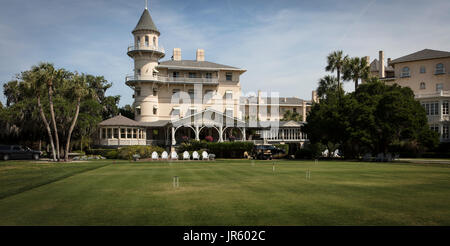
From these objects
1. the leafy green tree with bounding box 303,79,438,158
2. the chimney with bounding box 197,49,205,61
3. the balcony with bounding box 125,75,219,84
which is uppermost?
the chimney with bounding box 197,49,205,61

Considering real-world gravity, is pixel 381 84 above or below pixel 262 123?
above

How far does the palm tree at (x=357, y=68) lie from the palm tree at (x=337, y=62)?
24.8 inches

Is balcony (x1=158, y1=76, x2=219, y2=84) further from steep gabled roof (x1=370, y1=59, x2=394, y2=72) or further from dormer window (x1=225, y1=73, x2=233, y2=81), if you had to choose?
steep gabled roof (x1=370, y1=59, x2=394, y2=72)

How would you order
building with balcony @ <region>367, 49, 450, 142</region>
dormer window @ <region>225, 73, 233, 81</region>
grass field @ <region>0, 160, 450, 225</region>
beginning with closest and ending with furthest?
grass field @ <region>0, 160, 450, 225</region> → dormer window @ <region>225, 73, 233, 81</region> → building with balcony @ <region>367, 49, 450, 142</region>

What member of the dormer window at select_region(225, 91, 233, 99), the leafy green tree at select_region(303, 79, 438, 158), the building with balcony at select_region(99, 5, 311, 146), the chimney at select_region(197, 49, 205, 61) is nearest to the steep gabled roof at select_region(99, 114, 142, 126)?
the building with balcony at select_region(99, 5, 311, 146)

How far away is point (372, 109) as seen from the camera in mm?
37188

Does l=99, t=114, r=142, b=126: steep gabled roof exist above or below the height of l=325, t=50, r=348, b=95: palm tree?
below

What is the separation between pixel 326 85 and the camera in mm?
54594

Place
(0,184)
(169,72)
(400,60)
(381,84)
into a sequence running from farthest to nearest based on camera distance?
(400,60) → (169,72) → (381,84) → (0,184)

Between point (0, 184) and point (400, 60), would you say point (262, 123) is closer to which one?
point (400, 60)

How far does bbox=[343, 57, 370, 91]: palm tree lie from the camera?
49.2 meters

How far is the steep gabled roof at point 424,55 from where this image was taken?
204 feet

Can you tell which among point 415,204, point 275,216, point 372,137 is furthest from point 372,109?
point 275,216

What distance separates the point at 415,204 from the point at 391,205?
27.7 inches
